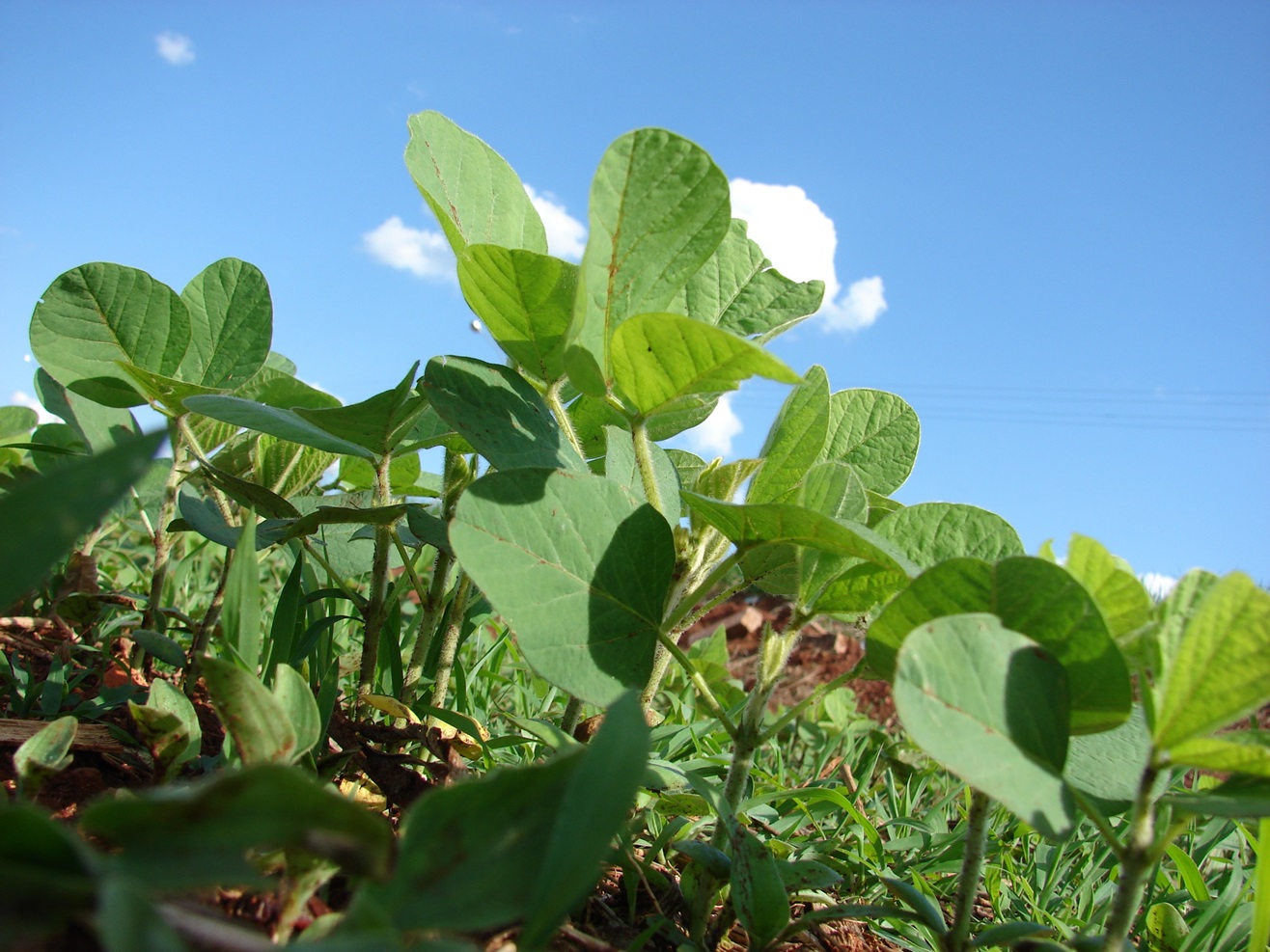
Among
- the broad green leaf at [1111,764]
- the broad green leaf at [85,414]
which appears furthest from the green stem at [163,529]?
the broad green leaf at [1111,764]

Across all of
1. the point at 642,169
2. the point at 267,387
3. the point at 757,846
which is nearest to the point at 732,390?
the point at 642,169

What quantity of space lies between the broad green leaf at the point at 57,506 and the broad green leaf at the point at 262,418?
0.53m

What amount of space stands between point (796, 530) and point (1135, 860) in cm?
35

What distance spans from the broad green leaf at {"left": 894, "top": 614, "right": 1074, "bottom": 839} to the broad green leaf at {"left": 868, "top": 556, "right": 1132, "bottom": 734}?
0.03m

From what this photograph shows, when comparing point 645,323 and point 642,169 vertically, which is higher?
point 642,169

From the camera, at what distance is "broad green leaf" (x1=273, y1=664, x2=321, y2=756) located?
2.40ft

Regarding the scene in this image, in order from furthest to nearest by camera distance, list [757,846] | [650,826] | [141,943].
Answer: [650,826] < [757,846] < [141,943]

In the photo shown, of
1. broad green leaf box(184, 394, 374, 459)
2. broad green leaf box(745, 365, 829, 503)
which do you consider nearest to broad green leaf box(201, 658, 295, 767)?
broad green leaf box(184, 394, 374, 459)

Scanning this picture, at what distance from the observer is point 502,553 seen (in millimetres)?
770

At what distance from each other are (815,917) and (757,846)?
0.09m

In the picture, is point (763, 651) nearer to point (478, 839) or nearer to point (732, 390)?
point (732, 390)

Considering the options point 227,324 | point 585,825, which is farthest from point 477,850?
point 227,324

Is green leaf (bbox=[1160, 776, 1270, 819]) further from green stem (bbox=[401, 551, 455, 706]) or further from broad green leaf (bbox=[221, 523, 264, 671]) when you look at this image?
green stem (bbox=[401, 551, 455, 706])

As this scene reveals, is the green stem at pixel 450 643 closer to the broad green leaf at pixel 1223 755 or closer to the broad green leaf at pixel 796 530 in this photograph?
the broad green leaf at pixel 796 530
